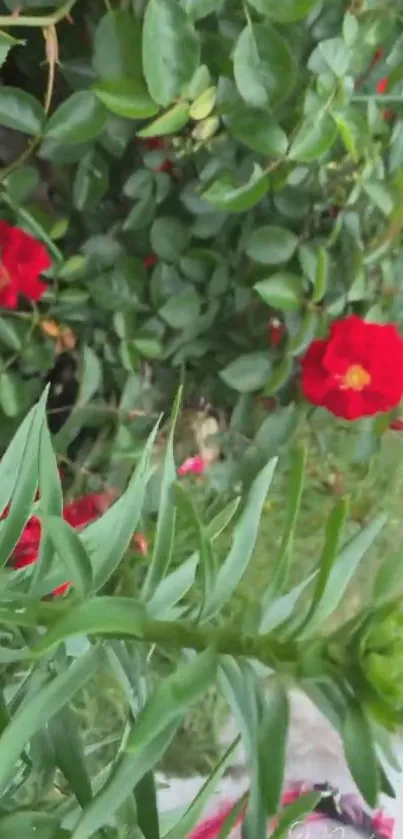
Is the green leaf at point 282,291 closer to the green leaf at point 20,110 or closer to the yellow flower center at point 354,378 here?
the yellow flower center at point 354,378

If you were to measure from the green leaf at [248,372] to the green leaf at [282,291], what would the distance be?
0.20ft

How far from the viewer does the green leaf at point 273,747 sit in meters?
0.39

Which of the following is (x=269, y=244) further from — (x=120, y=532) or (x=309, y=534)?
(x=309, y=534)

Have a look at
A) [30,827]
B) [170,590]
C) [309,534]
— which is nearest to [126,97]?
[170,590]

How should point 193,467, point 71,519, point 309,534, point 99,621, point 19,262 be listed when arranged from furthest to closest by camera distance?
point 309,534
point 193,467
point 71,519
point 19,262
point 99,621

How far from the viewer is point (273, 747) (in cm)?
39

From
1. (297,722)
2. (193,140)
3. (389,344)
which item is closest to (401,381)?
(389,344)

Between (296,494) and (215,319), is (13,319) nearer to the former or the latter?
(215,319)

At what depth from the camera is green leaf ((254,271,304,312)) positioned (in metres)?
0.76

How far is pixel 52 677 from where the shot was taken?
42 centimetres

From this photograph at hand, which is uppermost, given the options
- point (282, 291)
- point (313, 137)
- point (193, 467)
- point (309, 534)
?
point (313, 137)

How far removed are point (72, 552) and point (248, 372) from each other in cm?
47

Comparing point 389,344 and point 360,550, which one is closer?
point 360,550

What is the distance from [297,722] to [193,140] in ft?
2.74
